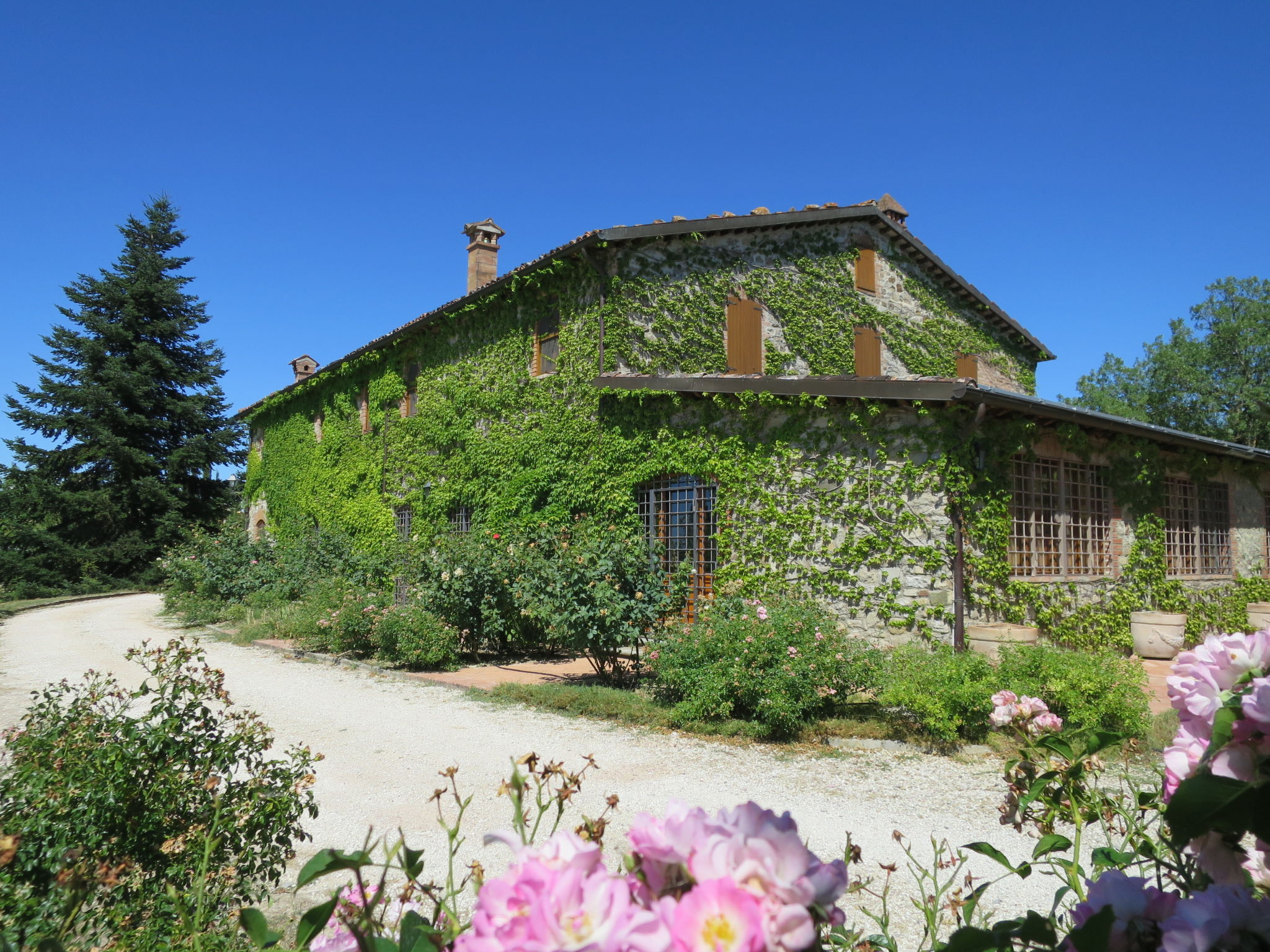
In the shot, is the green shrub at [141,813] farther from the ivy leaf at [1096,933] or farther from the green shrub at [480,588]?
the green shrub at [480,588]

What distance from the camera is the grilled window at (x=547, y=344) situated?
14.8 metres

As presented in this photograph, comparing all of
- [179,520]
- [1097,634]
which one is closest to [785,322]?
[1097,634]

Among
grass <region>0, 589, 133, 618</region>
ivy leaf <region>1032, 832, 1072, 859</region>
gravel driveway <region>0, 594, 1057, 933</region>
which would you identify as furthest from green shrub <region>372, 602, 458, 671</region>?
grass <region>0, 589, 133, 618</region>

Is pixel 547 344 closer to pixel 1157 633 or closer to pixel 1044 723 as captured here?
pixel 1157 633

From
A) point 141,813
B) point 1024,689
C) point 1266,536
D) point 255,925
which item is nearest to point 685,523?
point 1024,689

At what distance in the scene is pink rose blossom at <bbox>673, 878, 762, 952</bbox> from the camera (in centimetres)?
72

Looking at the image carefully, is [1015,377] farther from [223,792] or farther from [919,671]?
[223,792]

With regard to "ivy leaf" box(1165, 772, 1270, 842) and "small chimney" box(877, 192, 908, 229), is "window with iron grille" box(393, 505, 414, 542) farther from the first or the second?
"ivy leaf" box(1165, 772, 1270, 842)

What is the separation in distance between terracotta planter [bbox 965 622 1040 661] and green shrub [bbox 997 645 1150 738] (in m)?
2.99

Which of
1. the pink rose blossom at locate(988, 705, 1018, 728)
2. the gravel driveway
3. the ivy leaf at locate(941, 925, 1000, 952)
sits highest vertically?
the pink rose blossom at locate(988, 705, 1018, 728)

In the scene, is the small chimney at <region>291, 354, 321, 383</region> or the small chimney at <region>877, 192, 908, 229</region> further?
the small chimney at <region>291, 354, 321, 383</region>

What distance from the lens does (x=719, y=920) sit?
74 centimetres

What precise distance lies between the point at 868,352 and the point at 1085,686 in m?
10.9

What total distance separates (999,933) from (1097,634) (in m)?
12.3
